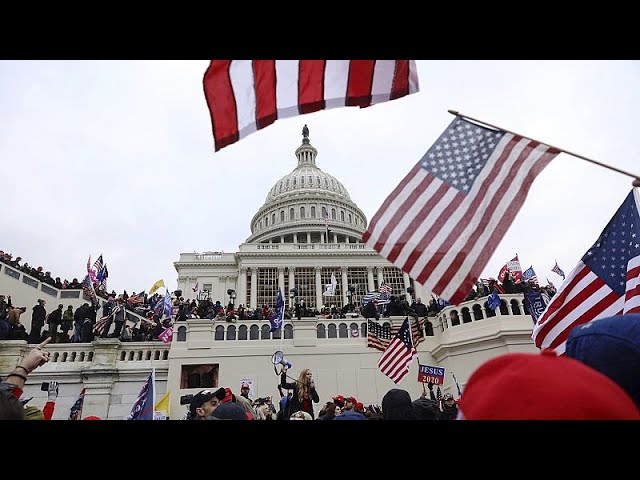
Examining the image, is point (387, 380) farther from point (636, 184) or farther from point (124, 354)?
point (636, 184)

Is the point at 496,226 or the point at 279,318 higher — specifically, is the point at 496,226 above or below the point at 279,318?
below

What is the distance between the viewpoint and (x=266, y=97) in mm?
4859

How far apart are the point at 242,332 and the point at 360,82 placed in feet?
57.7

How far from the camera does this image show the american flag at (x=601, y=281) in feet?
20.5

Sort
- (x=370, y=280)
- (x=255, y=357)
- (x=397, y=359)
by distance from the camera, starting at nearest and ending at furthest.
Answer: (x=397, y=359)
(x=255, y=357)
(x=370, y=280)

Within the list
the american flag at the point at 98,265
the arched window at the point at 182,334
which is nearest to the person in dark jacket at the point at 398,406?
the arched window at the point at 182,334

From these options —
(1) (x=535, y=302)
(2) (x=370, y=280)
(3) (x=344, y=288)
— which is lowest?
(1) (x=535, y=302)

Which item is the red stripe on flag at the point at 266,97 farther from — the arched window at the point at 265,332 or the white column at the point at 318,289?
the white column at the point at 318,289

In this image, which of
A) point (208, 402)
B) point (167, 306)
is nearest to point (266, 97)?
point (208, 402)

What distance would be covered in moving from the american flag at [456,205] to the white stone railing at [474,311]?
14.4 m

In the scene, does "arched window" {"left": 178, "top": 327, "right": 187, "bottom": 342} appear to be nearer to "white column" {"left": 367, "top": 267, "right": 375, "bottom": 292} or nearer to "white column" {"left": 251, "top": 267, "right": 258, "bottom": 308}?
"white column" {"left": 251, "top": 267, "right": 258, "bottom": 308}

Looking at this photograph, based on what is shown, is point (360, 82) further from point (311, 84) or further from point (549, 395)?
point (549, 395)
